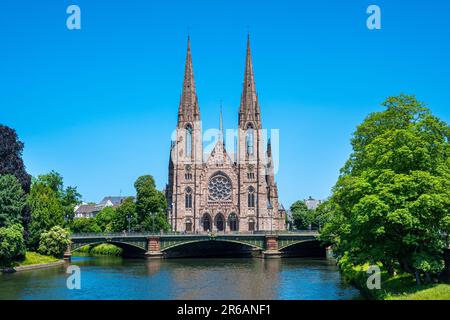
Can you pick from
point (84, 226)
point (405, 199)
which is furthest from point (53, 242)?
point (84, 226)

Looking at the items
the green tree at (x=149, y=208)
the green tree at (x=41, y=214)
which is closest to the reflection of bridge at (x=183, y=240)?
the green tree at (x=41, y=214)

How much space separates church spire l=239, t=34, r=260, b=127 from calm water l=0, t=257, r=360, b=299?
5715cm

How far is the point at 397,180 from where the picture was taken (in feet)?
115


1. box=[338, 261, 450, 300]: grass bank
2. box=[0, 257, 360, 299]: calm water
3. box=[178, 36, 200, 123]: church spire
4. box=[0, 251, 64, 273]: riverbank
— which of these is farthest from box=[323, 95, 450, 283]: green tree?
box=[178, 36, 200, 123]: church spire

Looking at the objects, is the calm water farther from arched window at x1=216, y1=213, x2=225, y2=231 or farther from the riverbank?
arched window at x1=216, y1=213, x2=225, y2=231

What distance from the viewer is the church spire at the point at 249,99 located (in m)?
124

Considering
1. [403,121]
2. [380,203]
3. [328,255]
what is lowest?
[328,255]

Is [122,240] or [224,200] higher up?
[224,200]

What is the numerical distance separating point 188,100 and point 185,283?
76.1 meters

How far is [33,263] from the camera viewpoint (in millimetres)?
67438

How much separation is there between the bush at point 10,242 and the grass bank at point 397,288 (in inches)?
1323
